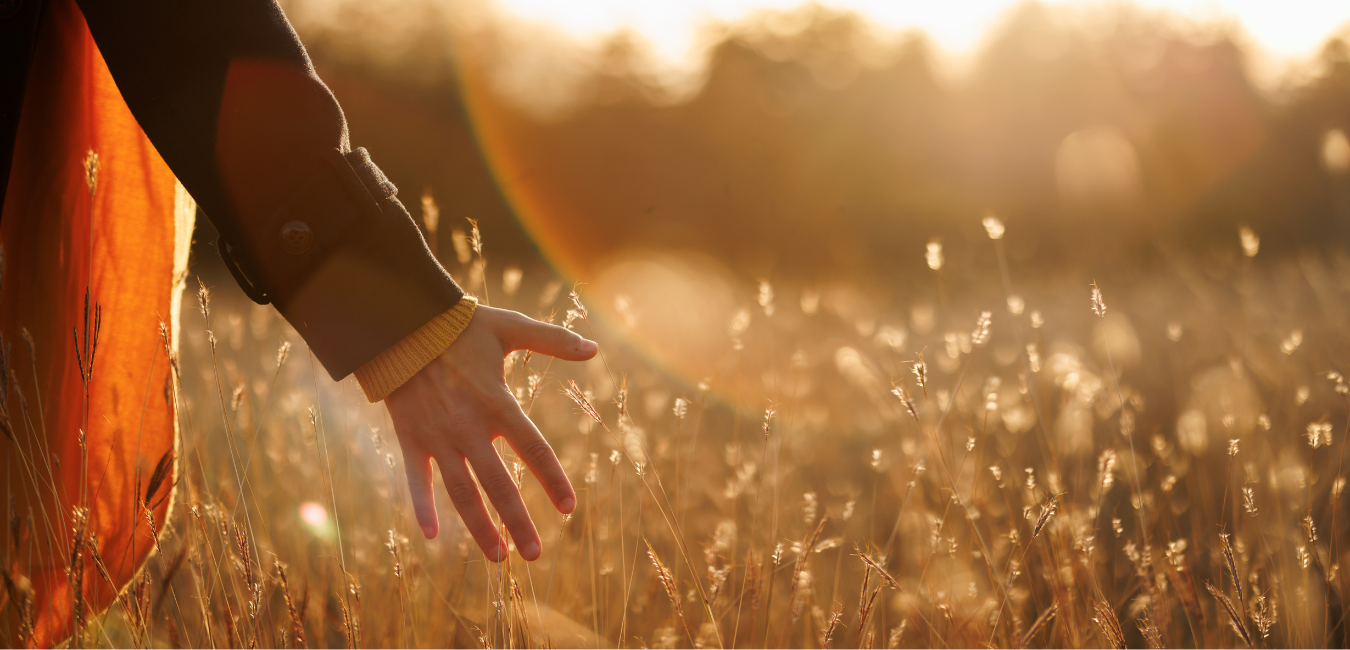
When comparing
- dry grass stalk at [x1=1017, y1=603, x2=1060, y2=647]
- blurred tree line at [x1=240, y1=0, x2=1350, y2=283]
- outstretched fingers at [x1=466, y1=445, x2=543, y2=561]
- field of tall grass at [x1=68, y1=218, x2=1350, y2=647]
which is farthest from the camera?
blurred tree line at [x1=240, y1=0, x2=1350, y2=283]

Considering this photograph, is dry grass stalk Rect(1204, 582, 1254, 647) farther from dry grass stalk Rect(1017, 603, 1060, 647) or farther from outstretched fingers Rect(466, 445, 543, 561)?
outstretched fingers Rect(466, 445, 543, 561)

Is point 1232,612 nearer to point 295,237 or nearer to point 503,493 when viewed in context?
point 503,493

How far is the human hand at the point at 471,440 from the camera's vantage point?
91cm

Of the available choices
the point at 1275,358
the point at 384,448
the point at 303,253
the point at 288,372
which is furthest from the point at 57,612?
the point at 1275,358

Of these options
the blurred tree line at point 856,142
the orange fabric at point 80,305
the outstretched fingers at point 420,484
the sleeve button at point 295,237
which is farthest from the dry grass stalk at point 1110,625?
the blurred tree line at point 856,142

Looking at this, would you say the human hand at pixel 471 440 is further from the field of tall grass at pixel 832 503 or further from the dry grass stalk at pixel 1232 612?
the dry grass stalk at pixel 1232 612

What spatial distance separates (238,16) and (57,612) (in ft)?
3.62

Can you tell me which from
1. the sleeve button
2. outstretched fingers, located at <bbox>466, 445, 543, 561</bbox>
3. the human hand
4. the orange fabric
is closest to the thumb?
the human hand

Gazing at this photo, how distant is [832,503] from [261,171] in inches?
85.7

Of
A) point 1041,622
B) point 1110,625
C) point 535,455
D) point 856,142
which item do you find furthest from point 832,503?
point 856,142

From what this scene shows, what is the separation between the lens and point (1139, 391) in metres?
3.23

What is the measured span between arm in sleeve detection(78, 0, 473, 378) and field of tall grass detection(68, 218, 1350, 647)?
26 centimetres

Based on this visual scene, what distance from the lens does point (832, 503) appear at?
100 inches

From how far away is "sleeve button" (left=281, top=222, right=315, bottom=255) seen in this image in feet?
3.02
